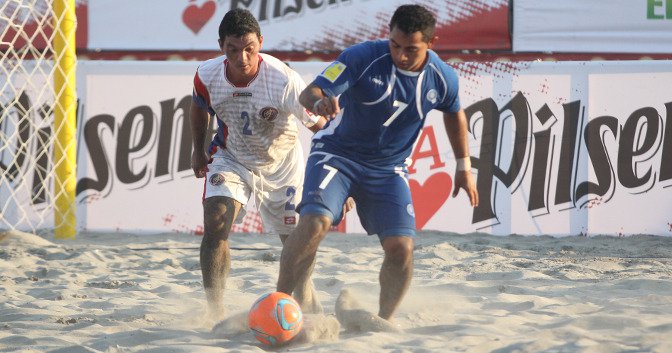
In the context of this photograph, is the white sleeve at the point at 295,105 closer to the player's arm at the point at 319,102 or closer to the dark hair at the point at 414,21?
the player's arm at the point at 319,102

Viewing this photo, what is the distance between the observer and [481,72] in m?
9.27

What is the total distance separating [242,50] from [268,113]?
16.4 inches

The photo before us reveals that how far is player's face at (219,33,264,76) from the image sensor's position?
5.12 metres

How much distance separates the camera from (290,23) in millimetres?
9297

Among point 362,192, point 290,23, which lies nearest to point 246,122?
point 362,192

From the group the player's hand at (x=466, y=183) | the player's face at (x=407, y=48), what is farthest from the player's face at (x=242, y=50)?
the player's hand at (x=466, y=183)

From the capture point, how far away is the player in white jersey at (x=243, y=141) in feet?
17.1

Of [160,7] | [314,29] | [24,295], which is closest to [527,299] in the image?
[24,295]

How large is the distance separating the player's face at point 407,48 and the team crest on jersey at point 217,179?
1.20m

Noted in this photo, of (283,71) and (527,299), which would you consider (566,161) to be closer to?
(527,299)

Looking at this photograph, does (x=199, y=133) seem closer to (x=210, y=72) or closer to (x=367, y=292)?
(x=210, y=72)

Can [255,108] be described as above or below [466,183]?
above

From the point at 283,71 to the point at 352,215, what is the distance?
3933mm

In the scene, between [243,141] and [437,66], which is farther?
[243,141]
